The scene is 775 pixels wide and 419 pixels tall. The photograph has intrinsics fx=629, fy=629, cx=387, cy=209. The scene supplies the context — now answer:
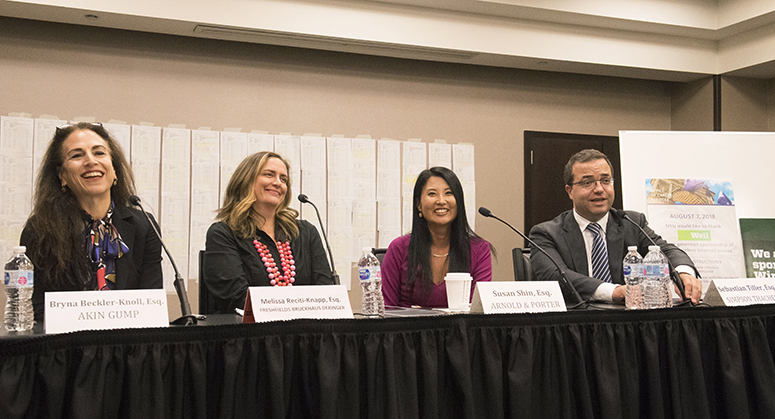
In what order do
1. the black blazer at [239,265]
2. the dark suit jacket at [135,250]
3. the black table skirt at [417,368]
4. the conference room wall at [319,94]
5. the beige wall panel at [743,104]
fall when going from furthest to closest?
the beige wall panel at [743,104] → the conference room wall at [319,94] → the black blazer at [239,265] → the dark suit jacket at [135,250] → the black table skirt at [417,368]

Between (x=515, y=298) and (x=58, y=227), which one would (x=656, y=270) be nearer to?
(x=515, y=298)

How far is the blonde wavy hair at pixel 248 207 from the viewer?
2.48m

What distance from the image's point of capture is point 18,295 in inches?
59.1

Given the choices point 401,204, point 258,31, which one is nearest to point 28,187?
point 258,31

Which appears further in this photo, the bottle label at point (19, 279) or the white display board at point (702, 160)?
the white display board at point (702, 160)

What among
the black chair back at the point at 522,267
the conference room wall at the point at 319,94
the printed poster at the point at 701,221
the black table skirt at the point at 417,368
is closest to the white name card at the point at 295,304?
the black table skirt at the point at 417,368

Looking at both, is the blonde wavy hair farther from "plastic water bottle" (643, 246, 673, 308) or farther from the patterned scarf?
"plastic water bottle" (643, 246, 673, 308)

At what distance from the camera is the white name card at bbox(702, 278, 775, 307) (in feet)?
5.94

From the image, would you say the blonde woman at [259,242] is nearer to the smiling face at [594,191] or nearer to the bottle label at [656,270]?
the smiling face at [594,191]

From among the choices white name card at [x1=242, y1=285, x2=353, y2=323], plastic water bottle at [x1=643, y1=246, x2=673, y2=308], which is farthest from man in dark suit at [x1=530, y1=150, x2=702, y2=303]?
white name card at [x1=242, y1=285, x2=353, y2=323]

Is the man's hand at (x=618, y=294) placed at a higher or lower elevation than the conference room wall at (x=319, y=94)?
lower

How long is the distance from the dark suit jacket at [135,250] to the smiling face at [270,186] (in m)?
0.51

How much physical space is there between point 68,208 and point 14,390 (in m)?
0.94

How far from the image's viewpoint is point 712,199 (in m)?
3.53
